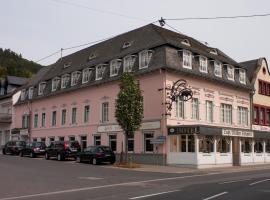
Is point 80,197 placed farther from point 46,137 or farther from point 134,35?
point 46,137

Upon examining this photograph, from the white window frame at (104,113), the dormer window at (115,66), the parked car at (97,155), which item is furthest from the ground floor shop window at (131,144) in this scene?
the dormer window at (115,66)

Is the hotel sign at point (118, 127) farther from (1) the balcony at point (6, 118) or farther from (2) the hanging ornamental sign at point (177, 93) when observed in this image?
(1) the balcony at point (6, 118)

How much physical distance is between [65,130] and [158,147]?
603 inches

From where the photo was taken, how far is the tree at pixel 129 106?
102 feet

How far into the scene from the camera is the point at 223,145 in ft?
117

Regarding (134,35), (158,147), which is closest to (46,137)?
(134,35)

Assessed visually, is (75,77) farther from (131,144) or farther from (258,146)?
(258,146)

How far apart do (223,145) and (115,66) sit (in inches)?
479

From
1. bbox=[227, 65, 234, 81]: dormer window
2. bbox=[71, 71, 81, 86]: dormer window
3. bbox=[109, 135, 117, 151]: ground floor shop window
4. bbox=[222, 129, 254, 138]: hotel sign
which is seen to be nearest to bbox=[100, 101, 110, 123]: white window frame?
bbox=[109, 135, 117, 151]: ground floor shop window

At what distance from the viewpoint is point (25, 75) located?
76000mm

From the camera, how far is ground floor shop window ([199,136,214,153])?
32406mm

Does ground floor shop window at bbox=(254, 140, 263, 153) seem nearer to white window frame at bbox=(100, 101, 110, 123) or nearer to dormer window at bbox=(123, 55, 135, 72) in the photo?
dormer window at bbox=(123, 55, 135, 72)

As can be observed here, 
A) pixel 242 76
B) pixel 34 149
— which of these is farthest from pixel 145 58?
pixel 34 149

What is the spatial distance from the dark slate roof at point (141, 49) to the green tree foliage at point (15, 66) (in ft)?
77.2
